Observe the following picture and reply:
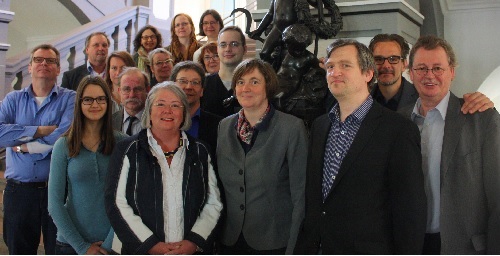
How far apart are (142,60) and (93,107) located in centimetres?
150

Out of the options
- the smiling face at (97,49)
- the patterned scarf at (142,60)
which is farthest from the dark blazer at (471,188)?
the smiling face at (97,49)

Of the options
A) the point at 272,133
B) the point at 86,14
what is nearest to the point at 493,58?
the point at 272,133

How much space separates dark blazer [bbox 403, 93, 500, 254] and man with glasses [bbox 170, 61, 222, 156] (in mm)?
1123

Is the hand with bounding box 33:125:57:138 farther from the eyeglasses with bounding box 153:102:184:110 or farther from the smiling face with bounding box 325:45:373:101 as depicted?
the smiling face with bounding box 325:45:373:101

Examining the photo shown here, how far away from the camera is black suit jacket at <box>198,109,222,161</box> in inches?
104

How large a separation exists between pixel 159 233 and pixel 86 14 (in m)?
7.12

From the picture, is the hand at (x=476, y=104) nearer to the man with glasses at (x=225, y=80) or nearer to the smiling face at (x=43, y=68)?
the man with glasses at (x=225, y=80)

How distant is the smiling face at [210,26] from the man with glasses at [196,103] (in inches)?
58.7

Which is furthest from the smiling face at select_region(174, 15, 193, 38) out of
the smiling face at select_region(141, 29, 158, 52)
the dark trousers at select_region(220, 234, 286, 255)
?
the dark trousers at select_region(220, 234, 286, 255)

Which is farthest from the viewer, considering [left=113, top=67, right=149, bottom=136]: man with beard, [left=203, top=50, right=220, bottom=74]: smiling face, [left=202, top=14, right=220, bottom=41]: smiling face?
[left=202, top=14, right=220, bottom=41]: smiling face

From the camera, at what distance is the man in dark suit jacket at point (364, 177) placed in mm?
1764

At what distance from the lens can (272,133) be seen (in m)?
2.23

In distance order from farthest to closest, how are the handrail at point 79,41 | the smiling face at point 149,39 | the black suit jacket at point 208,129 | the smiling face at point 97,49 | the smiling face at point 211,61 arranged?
the handrail at point 79,41
the smiling face at point 149,39
the smiling face at point 97,49
the smiling face at point 211,61
the black suit jacket at point 208,129

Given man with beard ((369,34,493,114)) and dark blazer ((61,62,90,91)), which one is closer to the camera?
man with beard ((369,34,493,114))
